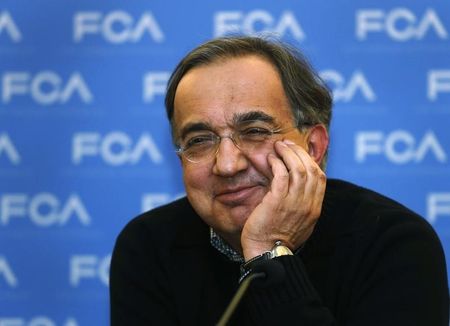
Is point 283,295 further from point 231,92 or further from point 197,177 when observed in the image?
point 231,92

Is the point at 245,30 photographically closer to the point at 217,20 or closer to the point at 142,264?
the point at 217,20

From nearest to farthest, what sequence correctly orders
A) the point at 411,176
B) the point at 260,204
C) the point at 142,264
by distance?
the point at 260,204 → the point at 142,264 → the point at 411,176

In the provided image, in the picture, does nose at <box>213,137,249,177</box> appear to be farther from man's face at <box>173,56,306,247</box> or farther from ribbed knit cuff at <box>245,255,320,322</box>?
ribbed knit cuff at <box>245,255,320,322</box>

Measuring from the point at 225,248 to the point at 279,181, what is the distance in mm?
328

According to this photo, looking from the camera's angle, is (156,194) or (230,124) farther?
(156,194)

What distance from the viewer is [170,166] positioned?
2.57m

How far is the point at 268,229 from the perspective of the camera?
1849 millimetres

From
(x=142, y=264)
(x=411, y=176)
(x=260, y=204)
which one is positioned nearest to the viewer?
(x=260, y=204)

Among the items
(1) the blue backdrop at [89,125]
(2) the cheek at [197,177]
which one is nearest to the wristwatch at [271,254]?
(2) the cheek at [197,177]

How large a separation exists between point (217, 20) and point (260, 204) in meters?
0.87

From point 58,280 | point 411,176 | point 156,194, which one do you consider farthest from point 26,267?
point 411,176

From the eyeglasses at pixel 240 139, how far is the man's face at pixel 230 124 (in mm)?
10

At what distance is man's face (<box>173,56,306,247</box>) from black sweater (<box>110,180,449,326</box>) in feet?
0.58

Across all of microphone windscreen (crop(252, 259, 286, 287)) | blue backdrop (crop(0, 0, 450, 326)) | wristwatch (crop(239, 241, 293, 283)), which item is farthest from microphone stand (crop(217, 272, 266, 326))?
blue backdrop (crop(0, 0, 450, 326))
